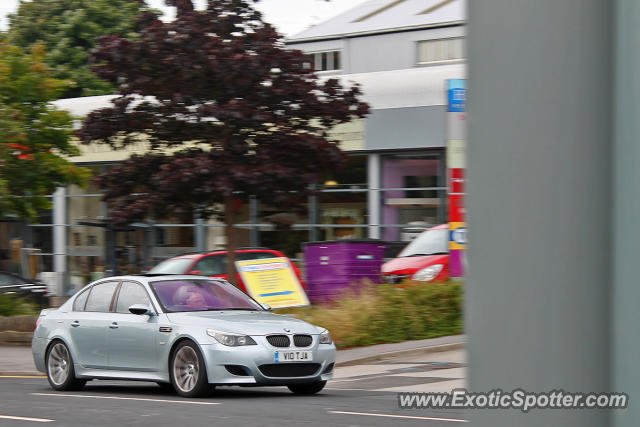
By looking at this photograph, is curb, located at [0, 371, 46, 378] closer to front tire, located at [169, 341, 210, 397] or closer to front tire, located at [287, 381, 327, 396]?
front tire, located at [169, 341, 210, 397]

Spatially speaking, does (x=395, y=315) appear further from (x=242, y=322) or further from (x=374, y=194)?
(x=374, y=194)

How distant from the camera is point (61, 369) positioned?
12242 millimetres

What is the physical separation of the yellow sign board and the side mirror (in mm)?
5967

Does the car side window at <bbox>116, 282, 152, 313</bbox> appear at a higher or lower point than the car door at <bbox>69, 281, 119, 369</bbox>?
higher

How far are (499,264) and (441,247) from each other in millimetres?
18408

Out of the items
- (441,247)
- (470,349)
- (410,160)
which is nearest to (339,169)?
(441,247)

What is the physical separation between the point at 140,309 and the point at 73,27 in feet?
137

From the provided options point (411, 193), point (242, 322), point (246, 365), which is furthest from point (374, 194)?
point (246, 365)

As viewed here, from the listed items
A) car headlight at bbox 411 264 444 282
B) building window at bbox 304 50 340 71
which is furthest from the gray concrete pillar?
building window at bbox 304 50 340 71

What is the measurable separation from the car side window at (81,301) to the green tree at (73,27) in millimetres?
37798

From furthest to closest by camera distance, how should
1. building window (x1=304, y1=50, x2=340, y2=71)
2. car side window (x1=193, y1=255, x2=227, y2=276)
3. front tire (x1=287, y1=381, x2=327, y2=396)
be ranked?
1. building window (x1=304, y1=50, x2=340, y2=71)
2. car side window (x1=193, y1=255, x2=227, y2=276)
3. front tire (x1=287, y1=381, x2=327, y2=396)

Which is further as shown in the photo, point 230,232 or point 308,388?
point 230,232

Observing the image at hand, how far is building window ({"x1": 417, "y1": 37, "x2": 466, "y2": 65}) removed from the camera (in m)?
28.6

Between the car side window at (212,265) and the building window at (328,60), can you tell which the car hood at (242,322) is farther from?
the building window at (328,60)
